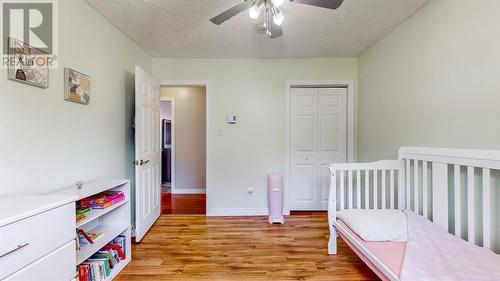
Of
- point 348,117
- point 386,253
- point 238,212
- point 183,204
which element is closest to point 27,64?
point 386,253

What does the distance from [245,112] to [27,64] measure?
2320mm

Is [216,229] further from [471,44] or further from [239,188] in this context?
[471,44]

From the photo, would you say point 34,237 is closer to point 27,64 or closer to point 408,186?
point 27,64

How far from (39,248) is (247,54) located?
2.86 m

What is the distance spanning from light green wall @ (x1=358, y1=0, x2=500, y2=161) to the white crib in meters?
0.14

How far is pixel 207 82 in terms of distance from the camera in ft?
10.7

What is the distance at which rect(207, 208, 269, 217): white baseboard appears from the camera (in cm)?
327

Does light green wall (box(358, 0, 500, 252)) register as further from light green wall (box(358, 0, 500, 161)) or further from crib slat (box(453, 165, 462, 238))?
crib slat (box(453, 165, 462, 238))

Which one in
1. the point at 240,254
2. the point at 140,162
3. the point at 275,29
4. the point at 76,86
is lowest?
the point at 240,254

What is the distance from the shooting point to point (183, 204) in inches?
151

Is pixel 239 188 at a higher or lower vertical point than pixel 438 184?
lower

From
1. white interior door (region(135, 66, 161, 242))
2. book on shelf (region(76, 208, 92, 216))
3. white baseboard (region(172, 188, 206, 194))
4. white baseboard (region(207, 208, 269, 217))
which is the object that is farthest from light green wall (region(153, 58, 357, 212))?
book on shelf (region(76, 208, 92, 216))

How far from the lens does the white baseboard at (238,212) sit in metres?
3.27

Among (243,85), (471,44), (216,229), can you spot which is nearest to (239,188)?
(216,229)
